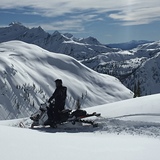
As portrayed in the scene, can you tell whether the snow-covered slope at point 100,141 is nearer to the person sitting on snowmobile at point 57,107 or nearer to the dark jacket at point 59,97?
the person sitting on snowmobile at point 57,107

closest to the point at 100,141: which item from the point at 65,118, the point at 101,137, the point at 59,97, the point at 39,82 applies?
the point at 101,137

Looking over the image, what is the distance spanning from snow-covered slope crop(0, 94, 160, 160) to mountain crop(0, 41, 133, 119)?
3932 inches

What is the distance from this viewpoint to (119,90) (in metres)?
165

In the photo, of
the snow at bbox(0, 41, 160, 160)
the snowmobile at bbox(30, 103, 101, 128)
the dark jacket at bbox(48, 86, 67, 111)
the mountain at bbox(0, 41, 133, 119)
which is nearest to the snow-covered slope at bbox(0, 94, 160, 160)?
the snow at bbox(0, 41, 160, 160)

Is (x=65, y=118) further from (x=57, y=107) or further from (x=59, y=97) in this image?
(x=59, y=97)

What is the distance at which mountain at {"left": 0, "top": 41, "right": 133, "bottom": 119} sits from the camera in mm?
127812

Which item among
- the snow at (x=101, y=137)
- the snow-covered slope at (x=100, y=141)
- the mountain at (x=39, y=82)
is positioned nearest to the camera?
the snow-covered slope at (x=100, y=141)

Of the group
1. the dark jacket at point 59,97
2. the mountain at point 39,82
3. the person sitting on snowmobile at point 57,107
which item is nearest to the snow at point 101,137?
the person sitting on snowmobile at point 57,107

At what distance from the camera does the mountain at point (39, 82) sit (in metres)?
128

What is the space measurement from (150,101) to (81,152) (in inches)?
325

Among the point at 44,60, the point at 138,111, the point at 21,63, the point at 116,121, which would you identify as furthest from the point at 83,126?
the point at 44,60

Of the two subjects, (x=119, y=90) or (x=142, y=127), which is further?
(x=119, y=90)

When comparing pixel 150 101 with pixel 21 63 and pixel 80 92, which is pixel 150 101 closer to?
pixel 80 92

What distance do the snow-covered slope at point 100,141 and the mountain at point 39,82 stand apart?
328 ft
